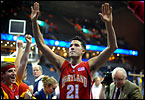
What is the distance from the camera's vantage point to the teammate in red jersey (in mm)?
2104

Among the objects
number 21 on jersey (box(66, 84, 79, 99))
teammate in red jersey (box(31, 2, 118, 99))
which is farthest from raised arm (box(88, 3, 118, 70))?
number 21 on jersey (box(66, 84, 79, 99))

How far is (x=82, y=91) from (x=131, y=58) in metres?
0.64

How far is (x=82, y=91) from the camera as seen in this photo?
6.99 ft

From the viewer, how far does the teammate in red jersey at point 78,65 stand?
2.10m

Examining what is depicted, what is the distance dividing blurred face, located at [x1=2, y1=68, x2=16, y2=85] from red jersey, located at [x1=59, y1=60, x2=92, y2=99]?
49cm

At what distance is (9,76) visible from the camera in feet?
7.29

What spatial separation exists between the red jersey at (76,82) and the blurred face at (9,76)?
490 millimetres

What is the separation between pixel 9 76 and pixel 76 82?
0.68 metres

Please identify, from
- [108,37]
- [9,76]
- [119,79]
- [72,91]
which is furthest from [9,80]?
[119,79]

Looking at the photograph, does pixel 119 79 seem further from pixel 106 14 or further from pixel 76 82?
pixel 106 14

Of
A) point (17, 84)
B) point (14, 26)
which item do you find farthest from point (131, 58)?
point (14, 26)

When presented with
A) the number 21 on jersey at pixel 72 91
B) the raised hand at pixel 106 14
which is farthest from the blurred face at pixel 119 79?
the raised hand at pixel 106 14

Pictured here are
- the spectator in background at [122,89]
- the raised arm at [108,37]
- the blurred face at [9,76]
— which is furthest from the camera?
the spectator in background at [122,89]

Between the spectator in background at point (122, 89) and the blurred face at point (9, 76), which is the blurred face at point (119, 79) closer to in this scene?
the spectator in background at point (122, 89)
